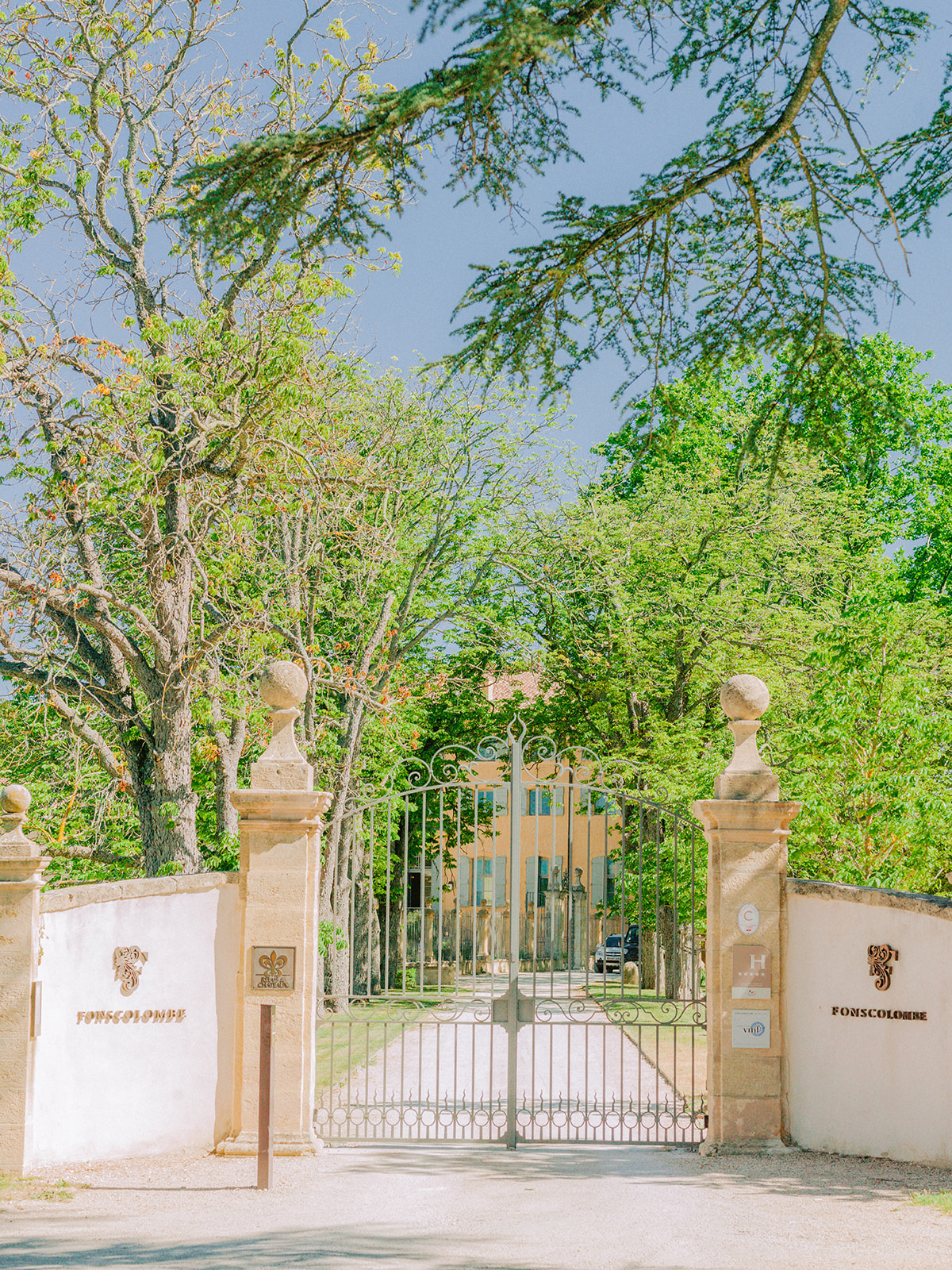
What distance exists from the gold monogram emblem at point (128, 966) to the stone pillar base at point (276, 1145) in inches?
50.3

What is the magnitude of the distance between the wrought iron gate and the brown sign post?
800 millimetres

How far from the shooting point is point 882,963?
8.78 m

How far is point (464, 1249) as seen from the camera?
645cm

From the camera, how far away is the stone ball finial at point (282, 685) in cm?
920

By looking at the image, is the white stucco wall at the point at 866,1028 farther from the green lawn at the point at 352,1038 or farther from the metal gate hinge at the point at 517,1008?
the green lawn at the point at 352,1038

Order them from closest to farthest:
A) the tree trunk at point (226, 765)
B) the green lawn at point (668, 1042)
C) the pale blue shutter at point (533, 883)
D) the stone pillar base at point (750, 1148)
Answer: the stone pillar base at point (750, 1148)
the green lawn at point (668, 1042)
the pale blue shutter at point (533, 883)
the tree trunk at point (226, 765)

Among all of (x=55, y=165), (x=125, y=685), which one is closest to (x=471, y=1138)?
(x=125, y=685)

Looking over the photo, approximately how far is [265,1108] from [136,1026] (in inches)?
51.8

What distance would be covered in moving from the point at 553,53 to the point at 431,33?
0.56m

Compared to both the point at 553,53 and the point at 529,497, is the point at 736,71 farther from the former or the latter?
the point at 529,497

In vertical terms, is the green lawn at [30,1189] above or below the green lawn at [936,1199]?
below

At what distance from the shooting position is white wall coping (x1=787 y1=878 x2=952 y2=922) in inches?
336

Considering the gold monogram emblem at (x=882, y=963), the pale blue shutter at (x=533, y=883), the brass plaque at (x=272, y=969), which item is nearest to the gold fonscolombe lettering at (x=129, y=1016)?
the brass plaque at (x=272, y=969)

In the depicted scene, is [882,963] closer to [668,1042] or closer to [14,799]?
[14,799]
